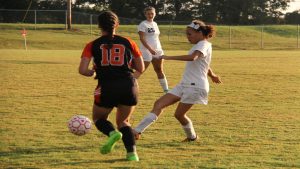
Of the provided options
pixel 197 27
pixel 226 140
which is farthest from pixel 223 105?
pixel 197 27

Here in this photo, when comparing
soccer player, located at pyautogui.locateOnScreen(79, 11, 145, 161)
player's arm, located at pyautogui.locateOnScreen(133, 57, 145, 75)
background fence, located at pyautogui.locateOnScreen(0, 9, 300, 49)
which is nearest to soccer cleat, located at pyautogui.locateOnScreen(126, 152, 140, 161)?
soccer player, located at pyautogui.locateOnScreen(79, 11, 145, 161)

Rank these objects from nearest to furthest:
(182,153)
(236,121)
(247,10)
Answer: (182,153) < (236,121) < (247,10)

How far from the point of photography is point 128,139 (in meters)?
6.63

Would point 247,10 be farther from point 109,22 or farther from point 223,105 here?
point 109,22

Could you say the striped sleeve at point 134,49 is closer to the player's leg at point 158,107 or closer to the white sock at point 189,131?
the player's leg at point 158,107

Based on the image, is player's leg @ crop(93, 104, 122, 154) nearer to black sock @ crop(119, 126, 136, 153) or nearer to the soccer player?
the soccer player

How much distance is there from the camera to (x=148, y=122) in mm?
7648

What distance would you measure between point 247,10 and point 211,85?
2556 inches

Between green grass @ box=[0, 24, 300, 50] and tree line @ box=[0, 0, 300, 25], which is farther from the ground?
tree line @ box=[0, 0, 300, 25]

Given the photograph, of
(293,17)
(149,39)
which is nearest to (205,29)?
(149,39)

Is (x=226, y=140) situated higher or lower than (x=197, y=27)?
lower

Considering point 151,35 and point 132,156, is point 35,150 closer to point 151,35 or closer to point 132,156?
point 132,156

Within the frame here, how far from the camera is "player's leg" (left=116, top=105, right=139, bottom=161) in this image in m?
6.59

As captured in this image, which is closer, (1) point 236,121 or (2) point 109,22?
(2) point 109,22
